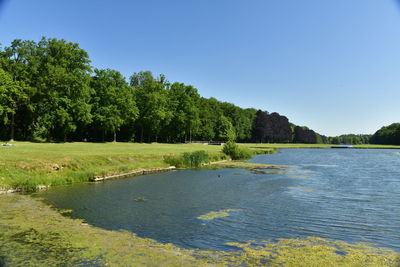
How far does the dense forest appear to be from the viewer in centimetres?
6756

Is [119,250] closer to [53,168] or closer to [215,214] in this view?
[215,214]

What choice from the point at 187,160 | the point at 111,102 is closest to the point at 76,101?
the point at 111,102

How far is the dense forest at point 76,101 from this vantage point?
67562 millimetres

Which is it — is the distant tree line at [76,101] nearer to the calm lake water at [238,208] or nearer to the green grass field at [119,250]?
the calm lake water at [238,208]

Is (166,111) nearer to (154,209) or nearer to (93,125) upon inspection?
(93,125)

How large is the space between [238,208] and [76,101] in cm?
6196

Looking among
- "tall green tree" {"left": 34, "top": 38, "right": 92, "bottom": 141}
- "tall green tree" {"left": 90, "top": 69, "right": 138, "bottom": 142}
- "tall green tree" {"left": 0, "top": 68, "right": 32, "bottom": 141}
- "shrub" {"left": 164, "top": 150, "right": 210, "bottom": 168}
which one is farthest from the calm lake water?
"tall green tree" {"left": 90, "top": 69, "right": 138, "bottom": 142}

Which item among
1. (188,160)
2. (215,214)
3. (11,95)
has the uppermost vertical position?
(11,95)

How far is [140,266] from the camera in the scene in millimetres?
11070

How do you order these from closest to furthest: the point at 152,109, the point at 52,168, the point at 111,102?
1. the point at 52,168
2. the point at 111,102
3. the point at 152,109

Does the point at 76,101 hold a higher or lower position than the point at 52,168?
higher

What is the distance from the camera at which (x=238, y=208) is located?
21781mm

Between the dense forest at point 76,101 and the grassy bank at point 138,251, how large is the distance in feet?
168

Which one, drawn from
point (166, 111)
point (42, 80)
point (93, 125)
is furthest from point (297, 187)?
point (166, 111)
